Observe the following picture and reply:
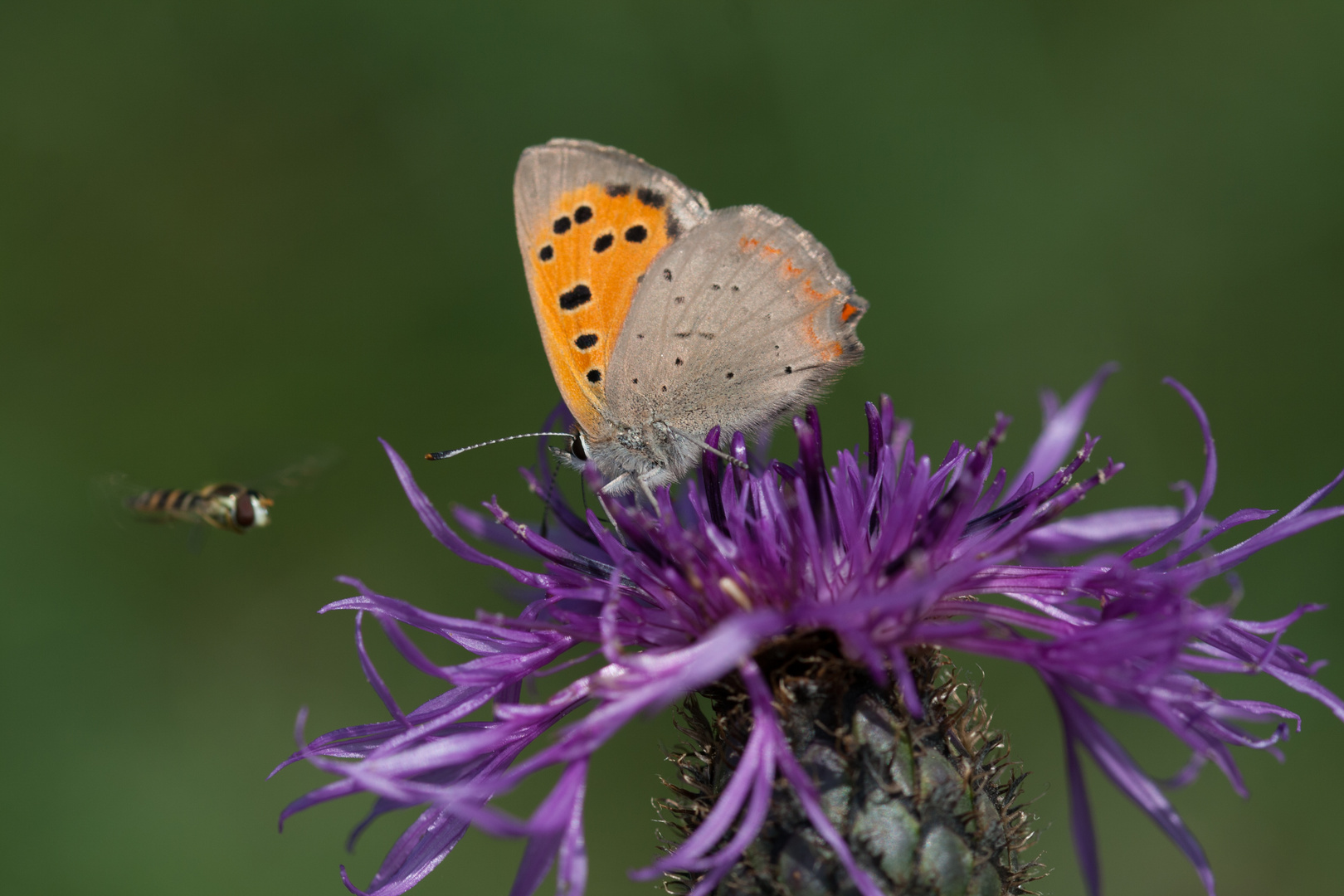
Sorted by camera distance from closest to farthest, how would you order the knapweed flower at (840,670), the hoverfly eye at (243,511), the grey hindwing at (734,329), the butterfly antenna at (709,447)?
the knapweed flower at (840,670) < the butterfly antenna at (709,447) < the grey hindwing at (734,329) < the hoverfly eye at (243,511)

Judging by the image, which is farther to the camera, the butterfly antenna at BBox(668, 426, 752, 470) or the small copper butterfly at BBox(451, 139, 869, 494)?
the small copper butterfly at BBox(451, 139, 869, 494)

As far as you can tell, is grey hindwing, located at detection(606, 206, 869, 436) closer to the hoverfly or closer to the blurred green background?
the hoverfly

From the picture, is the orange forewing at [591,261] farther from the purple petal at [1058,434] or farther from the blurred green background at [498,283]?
the blurred green background at [498,283]

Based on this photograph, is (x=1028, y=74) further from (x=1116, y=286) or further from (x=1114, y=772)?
(x=1114, y=772)

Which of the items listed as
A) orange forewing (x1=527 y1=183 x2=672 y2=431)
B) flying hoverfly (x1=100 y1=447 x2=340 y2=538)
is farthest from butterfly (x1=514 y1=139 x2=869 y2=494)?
flying hoverfly (x1=100 y1=447 x2=340 y2=538)

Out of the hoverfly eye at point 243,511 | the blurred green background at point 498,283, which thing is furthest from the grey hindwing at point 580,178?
the blurred green background at point 498,283

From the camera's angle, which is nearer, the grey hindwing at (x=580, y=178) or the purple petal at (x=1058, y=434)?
the purple petal at (x=1058, y=434)

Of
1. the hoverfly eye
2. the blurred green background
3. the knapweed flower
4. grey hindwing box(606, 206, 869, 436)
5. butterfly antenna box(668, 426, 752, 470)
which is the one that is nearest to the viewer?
the knapweed flower

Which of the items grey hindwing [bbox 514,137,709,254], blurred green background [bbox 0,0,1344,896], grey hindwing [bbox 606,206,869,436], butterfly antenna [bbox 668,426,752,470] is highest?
blurred green background [bbox 0,0,1344,896]

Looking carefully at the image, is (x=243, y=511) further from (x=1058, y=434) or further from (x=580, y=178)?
(x=1058, y=434)
